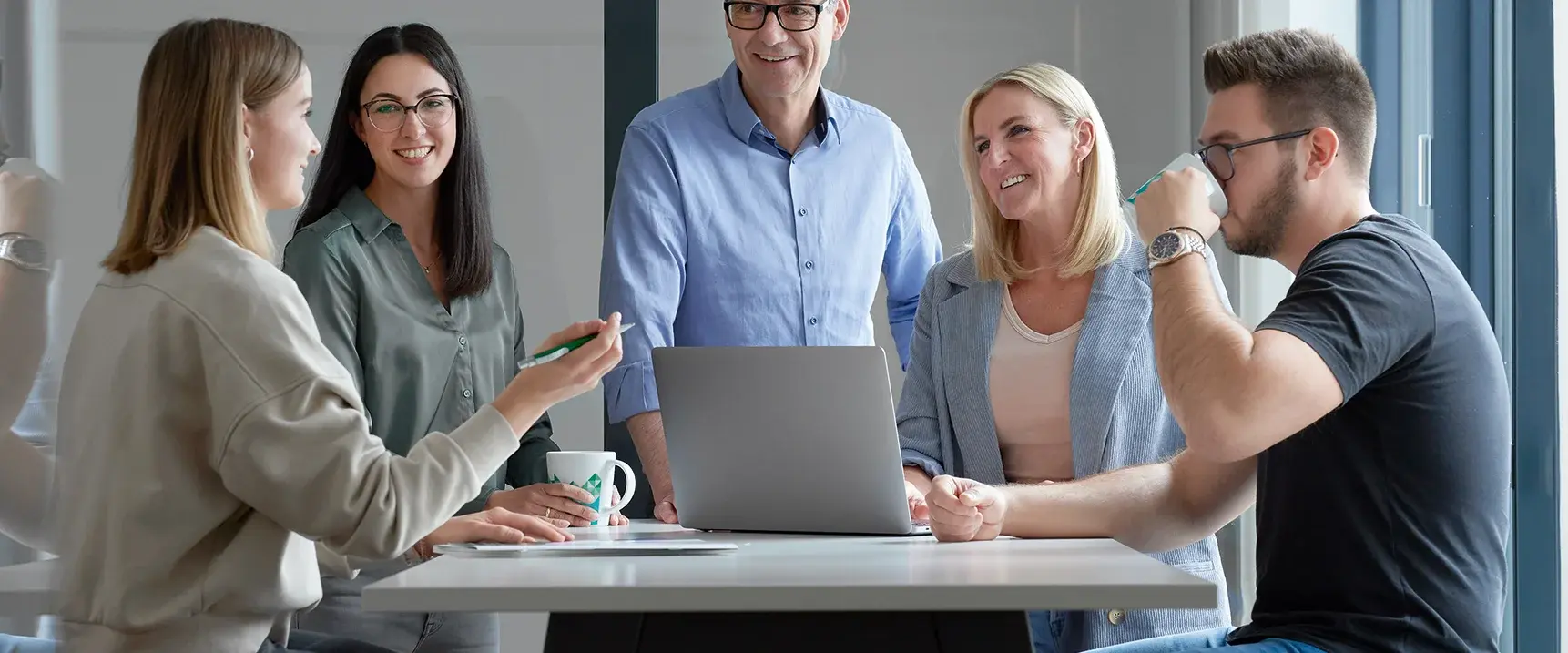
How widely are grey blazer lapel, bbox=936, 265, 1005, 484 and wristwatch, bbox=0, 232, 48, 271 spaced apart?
1529 mm

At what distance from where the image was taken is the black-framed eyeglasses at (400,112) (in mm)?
2385

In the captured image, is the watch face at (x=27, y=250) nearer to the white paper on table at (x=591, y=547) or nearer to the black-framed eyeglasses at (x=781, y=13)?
the white paper on table at (x=591, y=547)

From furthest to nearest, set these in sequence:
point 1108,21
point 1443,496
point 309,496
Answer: point 1108,21
point 1443,496
point 309,496

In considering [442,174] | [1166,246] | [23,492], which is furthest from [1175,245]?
[23,492]

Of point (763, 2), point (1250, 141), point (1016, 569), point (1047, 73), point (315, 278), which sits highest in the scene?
point (763, 2)

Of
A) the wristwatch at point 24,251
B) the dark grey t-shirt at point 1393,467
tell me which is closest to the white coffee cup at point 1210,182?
the dark grey t-shirt at point 1393,467

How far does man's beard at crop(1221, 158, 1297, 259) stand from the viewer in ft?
6.17

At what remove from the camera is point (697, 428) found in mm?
1777

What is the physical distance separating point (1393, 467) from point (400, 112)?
1640mm

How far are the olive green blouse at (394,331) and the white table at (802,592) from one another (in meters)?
0.85

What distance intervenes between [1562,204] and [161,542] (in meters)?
2.34

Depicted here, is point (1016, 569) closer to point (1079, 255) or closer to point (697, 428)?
point (697, 428)

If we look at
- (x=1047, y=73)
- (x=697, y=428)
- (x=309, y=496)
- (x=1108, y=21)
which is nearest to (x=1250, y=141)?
(x=1047, y=73)

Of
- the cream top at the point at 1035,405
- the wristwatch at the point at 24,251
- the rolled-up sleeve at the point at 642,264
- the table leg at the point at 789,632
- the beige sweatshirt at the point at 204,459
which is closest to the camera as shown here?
the wristwatch at the point at 24,251
